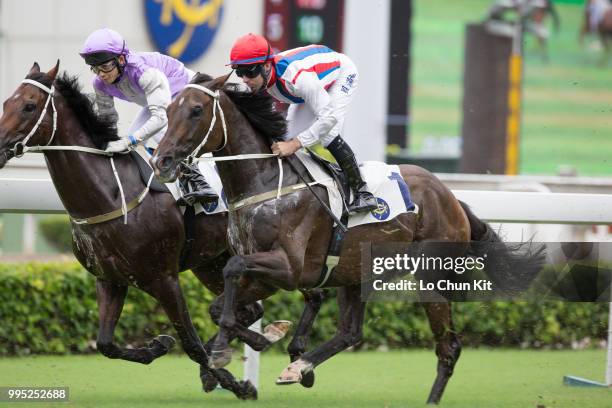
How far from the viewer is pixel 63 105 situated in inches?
197

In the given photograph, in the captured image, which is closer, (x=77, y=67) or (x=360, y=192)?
(x=360, y=192)

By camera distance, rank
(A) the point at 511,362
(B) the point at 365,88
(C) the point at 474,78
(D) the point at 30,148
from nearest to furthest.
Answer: (D) the point at 30,148 < (A) the point at 511,362 < (B) the point at 365,88 < (C) the point at 474,78

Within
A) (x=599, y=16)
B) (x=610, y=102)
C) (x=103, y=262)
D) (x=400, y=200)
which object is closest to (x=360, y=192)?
(x=400, y=200)

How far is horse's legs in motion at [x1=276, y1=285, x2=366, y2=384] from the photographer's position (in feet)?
16.6

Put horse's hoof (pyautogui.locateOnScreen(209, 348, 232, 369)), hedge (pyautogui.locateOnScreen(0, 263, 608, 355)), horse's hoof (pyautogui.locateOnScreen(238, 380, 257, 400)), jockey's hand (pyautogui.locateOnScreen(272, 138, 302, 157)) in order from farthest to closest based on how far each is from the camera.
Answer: hedge (pyautogui.locateOnScreen(0, 263, 608, 355)) < horse's hoof (pyautogui.locateOnScreen(238, 380, 257, 400)) < jockey's hand (pyautogui.locateOnScreen(272, 138, 302, 157)) < horse's hoof (pyautogui.locateOnScreen(209, 348, 232, 369))

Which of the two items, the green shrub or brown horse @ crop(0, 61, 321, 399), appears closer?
brown horse @ crop(0, 61, 321, 399)

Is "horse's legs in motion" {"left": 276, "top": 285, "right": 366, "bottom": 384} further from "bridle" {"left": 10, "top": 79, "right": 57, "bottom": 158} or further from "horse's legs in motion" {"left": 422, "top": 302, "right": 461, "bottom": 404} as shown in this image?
"bridle" {"left": 10, "top": 79, "right": 57, "bottom": 158}

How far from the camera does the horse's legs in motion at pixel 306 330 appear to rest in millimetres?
5398

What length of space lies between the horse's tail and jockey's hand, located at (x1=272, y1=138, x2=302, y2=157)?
4.01 feet

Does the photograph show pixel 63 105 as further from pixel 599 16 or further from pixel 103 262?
pixel 599 16

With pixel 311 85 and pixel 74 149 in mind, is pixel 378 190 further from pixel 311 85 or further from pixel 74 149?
pixel 74 149

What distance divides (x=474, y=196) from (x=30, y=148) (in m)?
2.36

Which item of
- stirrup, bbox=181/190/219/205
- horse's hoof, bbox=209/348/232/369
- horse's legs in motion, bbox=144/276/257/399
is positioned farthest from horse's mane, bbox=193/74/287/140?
horse's hoof, bbox=209/348/232/369

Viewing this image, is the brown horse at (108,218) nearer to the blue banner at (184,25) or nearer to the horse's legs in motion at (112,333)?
the horse's legs in motion at (112,333)
